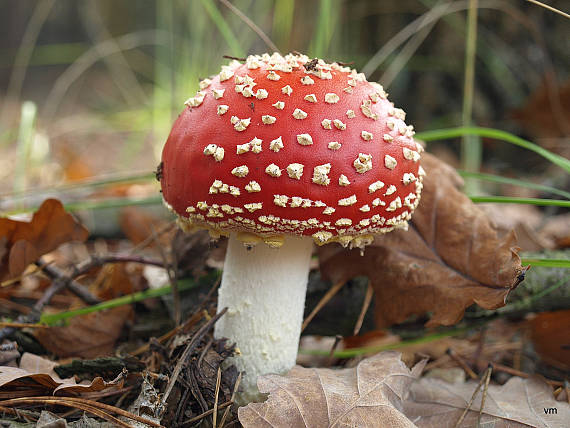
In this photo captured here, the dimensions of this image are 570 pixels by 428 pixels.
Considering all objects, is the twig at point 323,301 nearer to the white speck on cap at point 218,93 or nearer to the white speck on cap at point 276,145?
the white speck on cap at point 276,145

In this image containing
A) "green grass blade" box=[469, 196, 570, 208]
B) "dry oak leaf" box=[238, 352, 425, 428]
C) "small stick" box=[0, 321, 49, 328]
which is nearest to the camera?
"dry oak leaf" box=[238, 352, 425, 428]

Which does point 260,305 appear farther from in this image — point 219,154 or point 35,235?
point 35,235

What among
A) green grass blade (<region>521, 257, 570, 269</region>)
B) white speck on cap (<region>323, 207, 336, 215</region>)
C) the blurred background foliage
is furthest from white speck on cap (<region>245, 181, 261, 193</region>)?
the blurred background foliage

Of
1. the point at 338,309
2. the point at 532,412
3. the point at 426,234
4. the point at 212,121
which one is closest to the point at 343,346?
the point at 338,309

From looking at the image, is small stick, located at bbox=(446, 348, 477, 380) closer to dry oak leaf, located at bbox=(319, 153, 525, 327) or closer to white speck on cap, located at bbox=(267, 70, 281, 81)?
dry oak leaf, located at bbox=(319, 153, 525, 327)

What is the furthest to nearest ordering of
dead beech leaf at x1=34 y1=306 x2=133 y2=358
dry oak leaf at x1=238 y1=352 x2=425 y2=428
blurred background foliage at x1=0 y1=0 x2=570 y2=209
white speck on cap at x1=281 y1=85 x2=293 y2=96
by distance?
blurred background foliage at x1=0 y1=0 x2=570 y2=209 → dead beech leaf at x1=34 y1=306 x2=133 y2=358 → white speck on cap at x1=281 y1=85 x2=293 y2=96 → dry oak leaf at x1=238 y1=352 x2=425 y2=428

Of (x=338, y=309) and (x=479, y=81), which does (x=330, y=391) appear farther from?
(x=479, y=81)

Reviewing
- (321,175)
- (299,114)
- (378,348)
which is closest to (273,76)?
(299,114)
